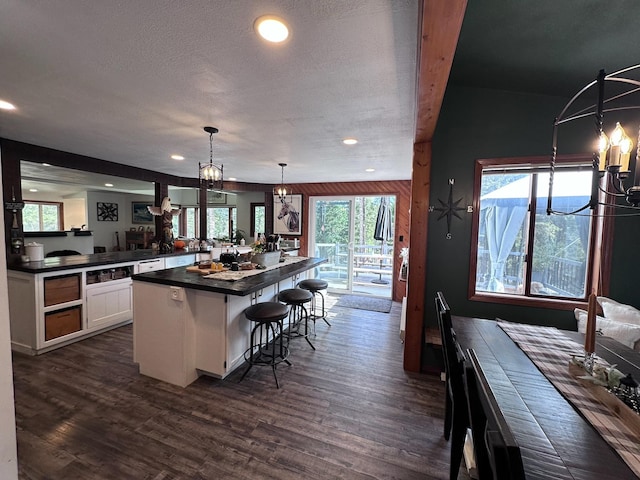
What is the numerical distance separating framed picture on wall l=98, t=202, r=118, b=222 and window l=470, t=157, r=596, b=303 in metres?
9.59

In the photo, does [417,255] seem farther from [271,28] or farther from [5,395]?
[5,395]

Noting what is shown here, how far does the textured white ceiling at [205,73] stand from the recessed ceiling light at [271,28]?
0.04m

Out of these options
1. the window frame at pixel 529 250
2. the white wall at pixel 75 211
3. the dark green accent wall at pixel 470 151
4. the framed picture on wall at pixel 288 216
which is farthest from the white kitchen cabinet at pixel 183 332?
the white wall at pixel 75 211

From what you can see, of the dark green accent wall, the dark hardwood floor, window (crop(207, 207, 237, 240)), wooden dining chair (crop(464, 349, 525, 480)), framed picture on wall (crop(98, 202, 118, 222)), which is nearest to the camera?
wooden dining chair (crop(464, 349, 525, 480))

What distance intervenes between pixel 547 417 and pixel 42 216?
1176 centimetres

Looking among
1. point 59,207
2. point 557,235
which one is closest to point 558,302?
point 557,235

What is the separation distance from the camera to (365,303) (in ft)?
17.3

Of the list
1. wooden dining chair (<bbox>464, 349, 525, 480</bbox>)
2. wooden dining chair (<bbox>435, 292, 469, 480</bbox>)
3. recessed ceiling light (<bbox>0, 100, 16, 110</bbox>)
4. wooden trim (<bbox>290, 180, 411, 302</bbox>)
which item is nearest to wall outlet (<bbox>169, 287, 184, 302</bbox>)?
recessed ceiling light (<bbox>0, 100, 16, 110</bbox>)

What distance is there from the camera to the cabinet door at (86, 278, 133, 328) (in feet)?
11.1

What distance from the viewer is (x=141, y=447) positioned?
1805mm

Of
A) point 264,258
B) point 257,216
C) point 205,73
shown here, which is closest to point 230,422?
point 264,258

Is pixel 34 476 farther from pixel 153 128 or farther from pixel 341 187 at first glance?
pixel 341 187

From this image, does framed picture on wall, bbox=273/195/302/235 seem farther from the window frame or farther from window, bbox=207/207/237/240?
the window frame

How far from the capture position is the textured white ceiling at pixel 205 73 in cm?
127
